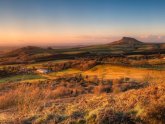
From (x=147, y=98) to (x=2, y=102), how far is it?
6047 millimetres

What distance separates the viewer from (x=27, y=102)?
964 cm

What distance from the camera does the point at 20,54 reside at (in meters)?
81.2

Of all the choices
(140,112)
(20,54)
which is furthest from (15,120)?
(20,54)

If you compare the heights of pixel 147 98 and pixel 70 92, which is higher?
pixel 147 98

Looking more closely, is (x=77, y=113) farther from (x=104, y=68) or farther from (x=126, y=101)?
(x=104, y=68)

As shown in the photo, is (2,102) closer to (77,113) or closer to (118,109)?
(77,113)

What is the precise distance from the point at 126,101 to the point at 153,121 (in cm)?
207

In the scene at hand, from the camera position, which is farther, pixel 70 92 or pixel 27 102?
pixel 70 92

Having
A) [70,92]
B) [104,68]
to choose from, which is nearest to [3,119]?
[70,92]

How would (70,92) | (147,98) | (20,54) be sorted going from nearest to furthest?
(147,98) < (70,92) < (20,54)

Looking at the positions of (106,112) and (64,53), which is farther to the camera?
(64,53)

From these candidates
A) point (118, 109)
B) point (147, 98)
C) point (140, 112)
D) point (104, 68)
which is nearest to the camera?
point (140, 112)

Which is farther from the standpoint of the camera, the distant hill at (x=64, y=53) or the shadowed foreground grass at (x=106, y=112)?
the distant hill at (x=64, y=53)

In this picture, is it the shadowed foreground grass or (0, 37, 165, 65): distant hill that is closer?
the shadowed foreground grass
